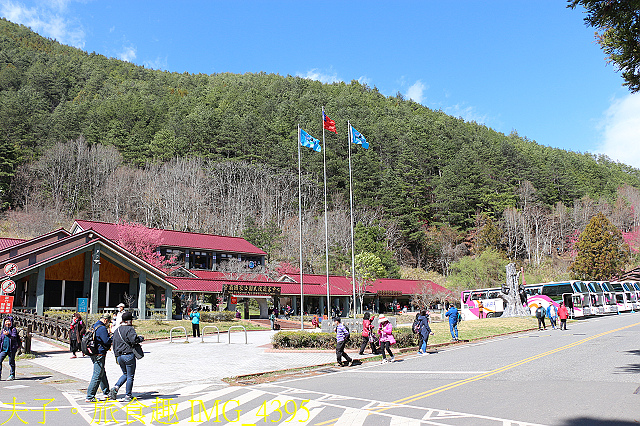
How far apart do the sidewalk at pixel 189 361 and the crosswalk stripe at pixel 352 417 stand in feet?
17.2

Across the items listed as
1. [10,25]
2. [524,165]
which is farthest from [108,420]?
[10,25]

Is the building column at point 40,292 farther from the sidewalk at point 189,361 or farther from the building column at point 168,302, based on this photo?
the sidewalk at point 189,361

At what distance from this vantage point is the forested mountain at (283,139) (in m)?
79.2

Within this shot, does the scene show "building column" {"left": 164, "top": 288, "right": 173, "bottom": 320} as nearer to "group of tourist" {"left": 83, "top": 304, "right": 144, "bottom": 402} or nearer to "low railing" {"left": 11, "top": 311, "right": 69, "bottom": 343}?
"low railing" {"left": 11, "top": 311, "right": 69, "bottom": 343}

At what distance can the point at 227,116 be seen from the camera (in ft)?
296

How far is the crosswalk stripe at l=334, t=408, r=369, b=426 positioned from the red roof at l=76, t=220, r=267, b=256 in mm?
41190

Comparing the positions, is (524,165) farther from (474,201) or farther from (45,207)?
(45,207)

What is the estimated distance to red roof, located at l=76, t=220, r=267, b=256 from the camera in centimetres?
4703

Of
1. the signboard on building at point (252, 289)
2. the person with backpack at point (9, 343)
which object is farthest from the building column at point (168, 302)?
the person with backpack at point (9, 343)

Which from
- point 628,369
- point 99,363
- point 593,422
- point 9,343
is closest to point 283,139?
point 9,343

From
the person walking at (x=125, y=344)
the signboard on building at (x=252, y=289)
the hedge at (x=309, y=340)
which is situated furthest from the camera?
the signboard on building at (x=252, y=289)

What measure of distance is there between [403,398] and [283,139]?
79.1m

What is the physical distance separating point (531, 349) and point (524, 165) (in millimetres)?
80936

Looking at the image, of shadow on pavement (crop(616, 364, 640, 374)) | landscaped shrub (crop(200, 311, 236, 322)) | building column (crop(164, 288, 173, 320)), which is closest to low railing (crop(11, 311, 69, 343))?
building column (crop(164, 288, 173, 320))
